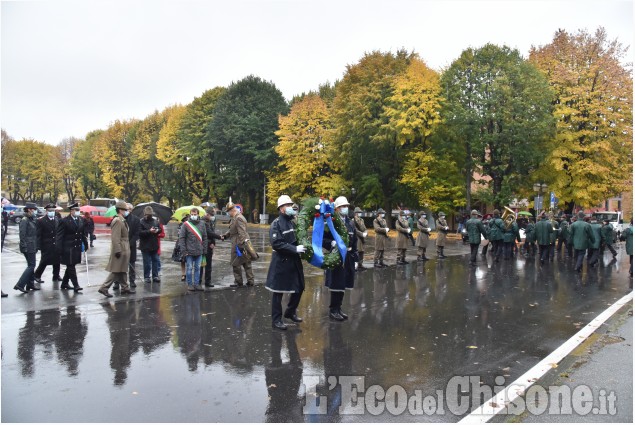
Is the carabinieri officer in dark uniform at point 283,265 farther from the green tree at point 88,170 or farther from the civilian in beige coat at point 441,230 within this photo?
the green tree at point 88,170

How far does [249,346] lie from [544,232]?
563 inches

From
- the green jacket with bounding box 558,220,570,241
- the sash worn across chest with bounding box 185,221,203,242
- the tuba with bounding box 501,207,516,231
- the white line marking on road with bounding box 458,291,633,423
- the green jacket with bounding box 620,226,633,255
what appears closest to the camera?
the white line marking on road with bounding box 458,291,633,423

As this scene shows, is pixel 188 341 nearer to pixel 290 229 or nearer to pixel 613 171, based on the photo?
pixel 290 229

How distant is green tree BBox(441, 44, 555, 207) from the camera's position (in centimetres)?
3272

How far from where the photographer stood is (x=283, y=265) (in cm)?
796

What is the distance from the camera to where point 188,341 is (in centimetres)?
719

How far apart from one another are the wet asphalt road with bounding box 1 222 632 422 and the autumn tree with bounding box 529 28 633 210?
70.9ft

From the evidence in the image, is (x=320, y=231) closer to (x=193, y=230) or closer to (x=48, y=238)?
(x=193, y=230)

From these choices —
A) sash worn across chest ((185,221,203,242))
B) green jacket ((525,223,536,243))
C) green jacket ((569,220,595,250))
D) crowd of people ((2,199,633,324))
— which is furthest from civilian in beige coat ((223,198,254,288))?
green jacket ((525,223,536,243))

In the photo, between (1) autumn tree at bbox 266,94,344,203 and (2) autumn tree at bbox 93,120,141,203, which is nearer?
(1) autumn tree at bbox 266,94,344,203

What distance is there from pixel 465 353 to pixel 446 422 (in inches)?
87.8

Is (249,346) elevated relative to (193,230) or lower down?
lower down

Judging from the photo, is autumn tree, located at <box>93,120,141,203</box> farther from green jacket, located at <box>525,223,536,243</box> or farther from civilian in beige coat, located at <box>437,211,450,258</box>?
green jacket, located at <box>525,223,536,243</box>

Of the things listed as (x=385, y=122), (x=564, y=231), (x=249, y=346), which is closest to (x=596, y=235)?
(x=564, y=231)
